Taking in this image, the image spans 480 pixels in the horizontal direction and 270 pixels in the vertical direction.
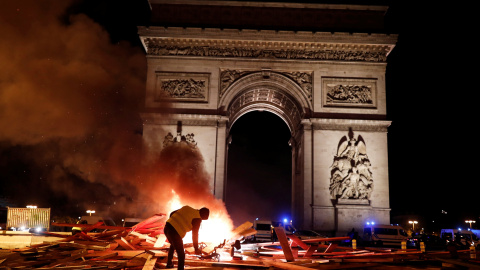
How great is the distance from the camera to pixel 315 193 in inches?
928

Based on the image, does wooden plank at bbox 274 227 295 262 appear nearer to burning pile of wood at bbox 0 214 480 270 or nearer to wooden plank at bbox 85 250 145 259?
burning pile of wood at bbox 0 214 480 270

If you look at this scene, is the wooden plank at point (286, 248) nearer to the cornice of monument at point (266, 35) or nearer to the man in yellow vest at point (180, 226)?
the man in yellow vest at point (180, 226)

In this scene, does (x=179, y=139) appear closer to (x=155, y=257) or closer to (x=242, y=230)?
(x=242, y=230)

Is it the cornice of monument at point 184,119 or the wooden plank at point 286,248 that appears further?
the cornice of monument at point 184,119

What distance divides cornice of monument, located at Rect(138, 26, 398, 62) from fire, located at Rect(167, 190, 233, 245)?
32.8 feet

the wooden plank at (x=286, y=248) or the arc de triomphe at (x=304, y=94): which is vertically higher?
the arc de triomphe at (x=304, y=94)

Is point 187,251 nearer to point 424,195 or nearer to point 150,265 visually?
point 150,265

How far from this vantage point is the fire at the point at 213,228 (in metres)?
13.1

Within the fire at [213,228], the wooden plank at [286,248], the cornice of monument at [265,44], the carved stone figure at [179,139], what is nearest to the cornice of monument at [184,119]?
the carved stone figure at [179,139]

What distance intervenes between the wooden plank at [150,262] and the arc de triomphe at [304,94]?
14178mm

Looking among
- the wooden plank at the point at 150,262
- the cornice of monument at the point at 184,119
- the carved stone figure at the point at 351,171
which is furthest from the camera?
the cornice of monument at the point at 184,119

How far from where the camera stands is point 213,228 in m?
14.4

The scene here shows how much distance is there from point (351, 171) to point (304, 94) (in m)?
4.75

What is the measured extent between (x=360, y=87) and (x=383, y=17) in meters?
4.45
